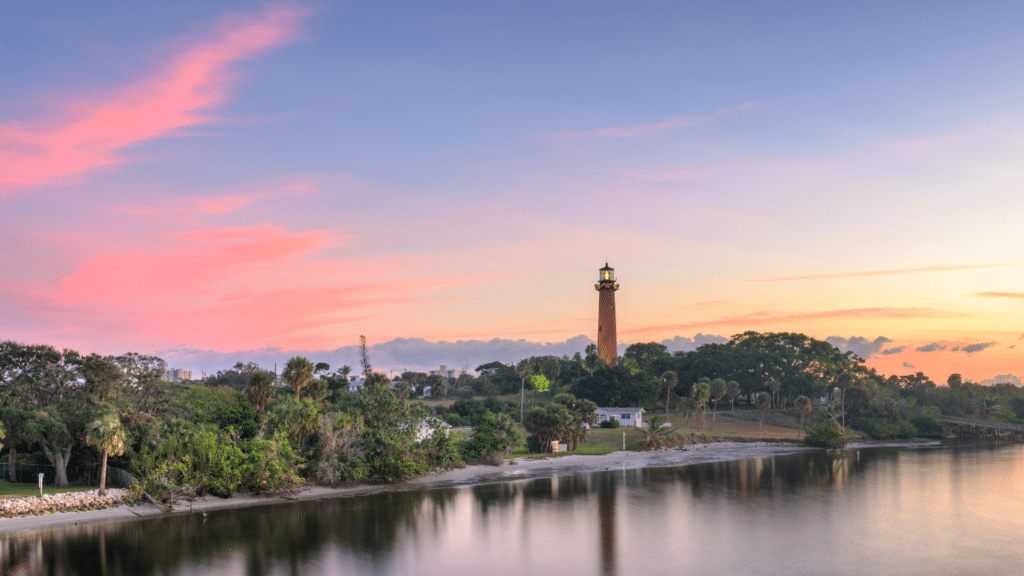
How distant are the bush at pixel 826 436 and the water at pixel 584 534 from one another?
108 ft

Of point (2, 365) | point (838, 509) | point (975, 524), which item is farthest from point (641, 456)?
point (2, 365)

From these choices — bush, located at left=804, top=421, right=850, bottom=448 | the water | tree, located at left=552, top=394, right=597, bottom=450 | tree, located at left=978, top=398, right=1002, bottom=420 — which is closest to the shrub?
the water

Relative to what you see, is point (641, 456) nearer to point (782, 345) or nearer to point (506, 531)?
point (506, 531)

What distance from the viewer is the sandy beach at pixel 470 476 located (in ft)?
130

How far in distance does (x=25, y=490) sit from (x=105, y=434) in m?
6.99

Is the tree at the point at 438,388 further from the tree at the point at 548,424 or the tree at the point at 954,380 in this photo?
the tree at the point at 954,380

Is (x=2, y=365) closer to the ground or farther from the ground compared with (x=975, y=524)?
farther from the ground

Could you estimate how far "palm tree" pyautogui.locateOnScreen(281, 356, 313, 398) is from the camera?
195 ft

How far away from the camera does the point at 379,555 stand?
3541 centimetres

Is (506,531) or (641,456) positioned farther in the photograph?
(641,456)

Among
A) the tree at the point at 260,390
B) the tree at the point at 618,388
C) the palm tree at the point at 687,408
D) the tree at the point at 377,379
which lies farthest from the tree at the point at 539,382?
the tree at the point at 260,390

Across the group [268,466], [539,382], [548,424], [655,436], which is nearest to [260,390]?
[268,466]

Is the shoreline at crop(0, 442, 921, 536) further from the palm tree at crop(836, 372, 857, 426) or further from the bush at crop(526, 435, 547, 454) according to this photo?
the palm tree at crop(836, 372, 857, 426)

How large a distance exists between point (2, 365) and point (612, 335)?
319ft
